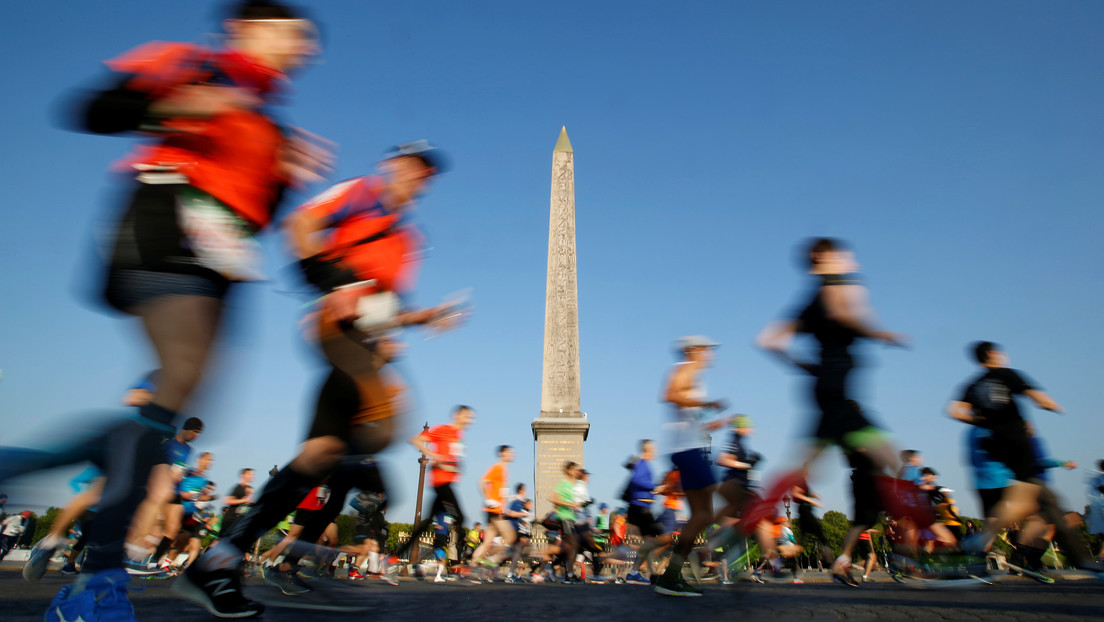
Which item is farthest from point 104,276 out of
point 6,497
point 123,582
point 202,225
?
point 123,582

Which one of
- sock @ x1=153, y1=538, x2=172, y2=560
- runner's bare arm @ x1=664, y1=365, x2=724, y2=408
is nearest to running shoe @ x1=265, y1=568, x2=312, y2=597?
runner's bare arm @ x1=664, y1=365, x2=724, y2=408

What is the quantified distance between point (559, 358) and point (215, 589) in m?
16.3

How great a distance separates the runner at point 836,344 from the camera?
3488 millimetres

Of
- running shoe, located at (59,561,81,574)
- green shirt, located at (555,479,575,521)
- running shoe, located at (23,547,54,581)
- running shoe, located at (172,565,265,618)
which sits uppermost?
running shoe, located at (172,565,265,618)

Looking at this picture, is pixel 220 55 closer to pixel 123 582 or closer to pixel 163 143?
pixel 163 143

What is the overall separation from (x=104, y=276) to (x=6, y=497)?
0.62 metres

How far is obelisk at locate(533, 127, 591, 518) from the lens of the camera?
57.0 feet

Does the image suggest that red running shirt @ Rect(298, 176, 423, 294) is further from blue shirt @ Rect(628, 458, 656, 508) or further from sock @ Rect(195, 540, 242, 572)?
blue shirt @ Rect(628, 458, 656, 508)

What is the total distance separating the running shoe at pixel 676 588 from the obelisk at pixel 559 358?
11132 millimetres

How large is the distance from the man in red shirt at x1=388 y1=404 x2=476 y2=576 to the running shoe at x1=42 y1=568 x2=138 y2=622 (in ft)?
16.4

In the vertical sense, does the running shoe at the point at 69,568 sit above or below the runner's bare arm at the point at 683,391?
below

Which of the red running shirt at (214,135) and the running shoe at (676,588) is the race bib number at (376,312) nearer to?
the red running shirt at (214,135)

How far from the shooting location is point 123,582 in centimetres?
171

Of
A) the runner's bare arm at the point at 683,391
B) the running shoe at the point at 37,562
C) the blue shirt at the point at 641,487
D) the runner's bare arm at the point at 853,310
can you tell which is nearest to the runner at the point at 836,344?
the runner's bare arm at the point at 853,310
